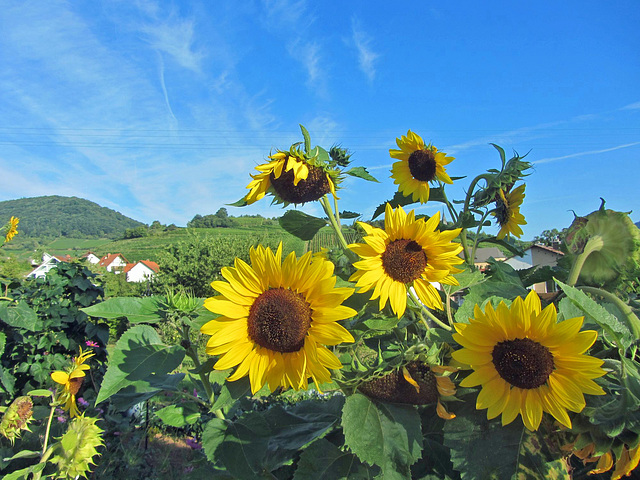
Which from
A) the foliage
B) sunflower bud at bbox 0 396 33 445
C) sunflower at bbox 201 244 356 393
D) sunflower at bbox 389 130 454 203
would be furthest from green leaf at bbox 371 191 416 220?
the foliage

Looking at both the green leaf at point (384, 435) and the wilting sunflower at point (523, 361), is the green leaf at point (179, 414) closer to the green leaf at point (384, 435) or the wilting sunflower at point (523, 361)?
the green leaf at point (384, 435)

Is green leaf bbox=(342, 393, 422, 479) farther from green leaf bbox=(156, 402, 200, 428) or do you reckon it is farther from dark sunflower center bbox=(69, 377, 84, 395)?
dark sunflower center bbox=(69, 377, 84, 395)

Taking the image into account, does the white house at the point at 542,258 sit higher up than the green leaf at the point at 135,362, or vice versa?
the white house at the point at 542,258

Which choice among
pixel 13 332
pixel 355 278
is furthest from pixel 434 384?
pixel 13 332

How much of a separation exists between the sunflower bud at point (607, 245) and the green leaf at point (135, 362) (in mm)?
797

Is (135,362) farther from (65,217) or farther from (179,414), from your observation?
(65,217)

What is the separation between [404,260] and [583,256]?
34cm

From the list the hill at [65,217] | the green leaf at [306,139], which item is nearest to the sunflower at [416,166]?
the green leaf at [306,139]

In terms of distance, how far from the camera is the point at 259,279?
2.16ft

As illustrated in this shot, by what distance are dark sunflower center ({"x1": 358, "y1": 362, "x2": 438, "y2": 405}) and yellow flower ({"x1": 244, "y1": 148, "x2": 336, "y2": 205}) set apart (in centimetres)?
34

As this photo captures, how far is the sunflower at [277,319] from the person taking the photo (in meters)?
0.60

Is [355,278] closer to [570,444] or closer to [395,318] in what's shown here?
[395,318]

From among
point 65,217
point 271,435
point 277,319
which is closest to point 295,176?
point 277,319

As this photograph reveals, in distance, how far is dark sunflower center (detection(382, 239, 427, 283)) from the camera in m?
0.66
